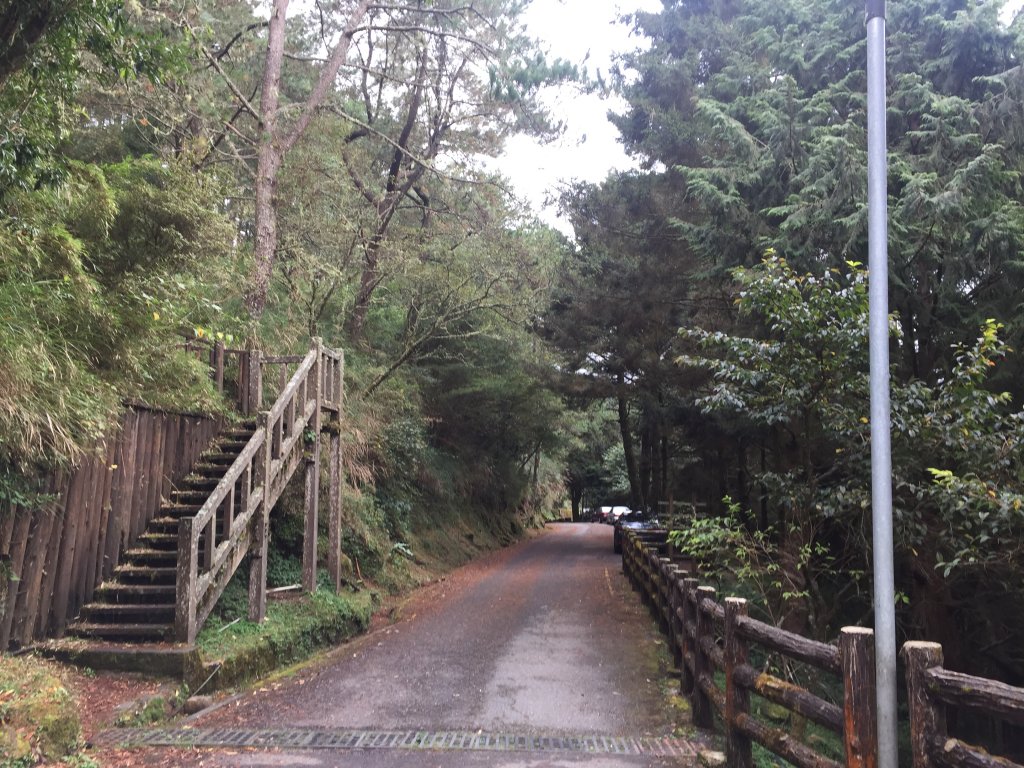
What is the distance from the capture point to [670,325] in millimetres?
19109


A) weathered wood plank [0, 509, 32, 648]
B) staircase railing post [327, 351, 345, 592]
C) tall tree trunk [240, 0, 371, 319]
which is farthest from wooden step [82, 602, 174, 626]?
tall tree trunk [240, 0, 371, 319]

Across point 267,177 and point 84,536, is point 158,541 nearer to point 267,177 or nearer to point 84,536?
point 84,536

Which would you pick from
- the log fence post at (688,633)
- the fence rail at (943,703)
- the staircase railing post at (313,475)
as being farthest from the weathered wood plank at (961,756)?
the staircase railing post at (313,475)

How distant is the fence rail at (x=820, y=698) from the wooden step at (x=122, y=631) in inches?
199

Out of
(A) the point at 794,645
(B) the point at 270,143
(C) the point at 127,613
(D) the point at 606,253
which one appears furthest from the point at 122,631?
(D) the point at 606,253

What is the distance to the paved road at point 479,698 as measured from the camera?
18.4 ft

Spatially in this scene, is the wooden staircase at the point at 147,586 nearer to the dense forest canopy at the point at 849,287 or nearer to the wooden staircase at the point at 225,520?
the wooden staircase at the point at 225,520

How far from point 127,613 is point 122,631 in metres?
0.38

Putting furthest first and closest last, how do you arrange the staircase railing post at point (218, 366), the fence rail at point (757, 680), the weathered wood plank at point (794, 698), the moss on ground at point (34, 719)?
the staircase railing post at point (218, 366) → the moss on ground at point (34, 719) → the weathered wood plank at point (794, 698) → the fence rail at point (757, 680)

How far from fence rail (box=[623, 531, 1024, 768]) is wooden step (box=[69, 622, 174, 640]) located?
5.04m

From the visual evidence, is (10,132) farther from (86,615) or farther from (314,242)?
(314,242)

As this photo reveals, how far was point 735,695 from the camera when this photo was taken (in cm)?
544

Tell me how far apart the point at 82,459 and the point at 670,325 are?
46.6 feet

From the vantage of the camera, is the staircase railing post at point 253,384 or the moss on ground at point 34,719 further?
the staircase railing post at point 253,384
